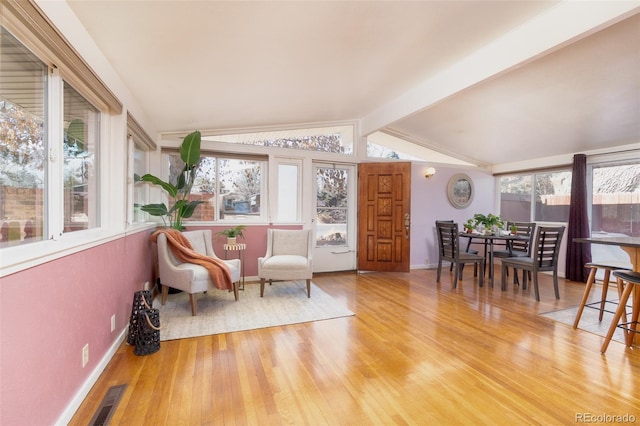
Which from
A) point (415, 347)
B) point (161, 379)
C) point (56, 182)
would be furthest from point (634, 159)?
point (56, 182)

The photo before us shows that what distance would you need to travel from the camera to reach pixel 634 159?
412 cm

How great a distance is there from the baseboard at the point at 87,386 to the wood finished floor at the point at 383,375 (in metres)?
0.04

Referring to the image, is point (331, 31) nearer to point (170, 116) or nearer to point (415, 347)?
point (170, 116)

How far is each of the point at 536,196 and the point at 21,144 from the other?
6.93 meters

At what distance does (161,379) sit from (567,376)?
2713 mm

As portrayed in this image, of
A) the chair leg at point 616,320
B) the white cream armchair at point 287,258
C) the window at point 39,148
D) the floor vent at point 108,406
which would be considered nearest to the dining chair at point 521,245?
the chair leg at point 616,320

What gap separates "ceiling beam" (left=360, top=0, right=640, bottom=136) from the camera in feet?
6.25

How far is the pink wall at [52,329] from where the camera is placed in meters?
1.06

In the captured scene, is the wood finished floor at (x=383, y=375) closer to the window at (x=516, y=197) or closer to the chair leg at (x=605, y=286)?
the chair leg at (x=605, y=286)

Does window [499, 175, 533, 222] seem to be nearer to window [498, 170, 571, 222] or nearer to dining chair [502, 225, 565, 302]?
window [498, 170, 571, 222]

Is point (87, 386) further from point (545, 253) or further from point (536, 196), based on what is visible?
point (536, 196)

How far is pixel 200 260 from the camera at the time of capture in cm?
307
